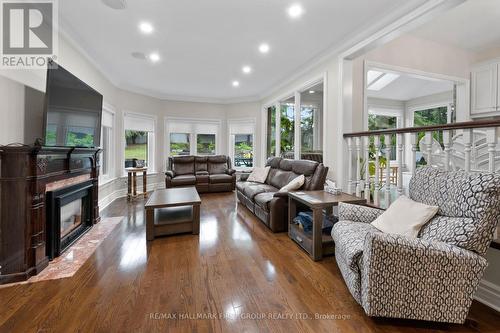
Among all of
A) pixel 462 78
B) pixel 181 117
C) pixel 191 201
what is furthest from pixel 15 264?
pixel 462 78

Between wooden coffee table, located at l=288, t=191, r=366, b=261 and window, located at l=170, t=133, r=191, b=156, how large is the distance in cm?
500

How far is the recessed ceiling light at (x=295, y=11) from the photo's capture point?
2.53m

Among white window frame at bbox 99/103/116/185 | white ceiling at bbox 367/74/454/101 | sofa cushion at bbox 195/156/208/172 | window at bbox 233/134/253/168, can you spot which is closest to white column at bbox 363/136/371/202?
white ceiling at bbox 367/74/454/101

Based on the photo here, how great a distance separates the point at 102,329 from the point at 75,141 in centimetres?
232

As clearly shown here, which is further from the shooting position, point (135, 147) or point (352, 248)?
point (135, 147)

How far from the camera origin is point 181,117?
6816mm

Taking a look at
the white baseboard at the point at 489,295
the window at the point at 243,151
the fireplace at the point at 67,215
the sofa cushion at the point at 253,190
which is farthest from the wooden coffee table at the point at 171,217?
the window at the point at 243,151

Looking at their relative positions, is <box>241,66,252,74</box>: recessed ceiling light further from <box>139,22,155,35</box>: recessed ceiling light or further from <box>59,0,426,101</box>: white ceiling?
<box>139,22,155,35</box>: recessed ceiling light

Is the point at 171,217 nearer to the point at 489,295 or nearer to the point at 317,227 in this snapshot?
the point at 317,227

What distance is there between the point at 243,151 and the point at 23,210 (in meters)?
5.73

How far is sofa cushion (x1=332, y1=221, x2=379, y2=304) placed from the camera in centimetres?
156

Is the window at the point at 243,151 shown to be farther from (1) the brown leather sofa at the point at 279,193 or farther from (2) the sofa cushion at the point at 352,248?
(2) the sofa cushion at the point at 352,248

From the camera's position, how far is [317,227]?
7.66 feet

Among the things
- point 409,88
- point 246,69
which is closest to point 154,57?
point 246,69
